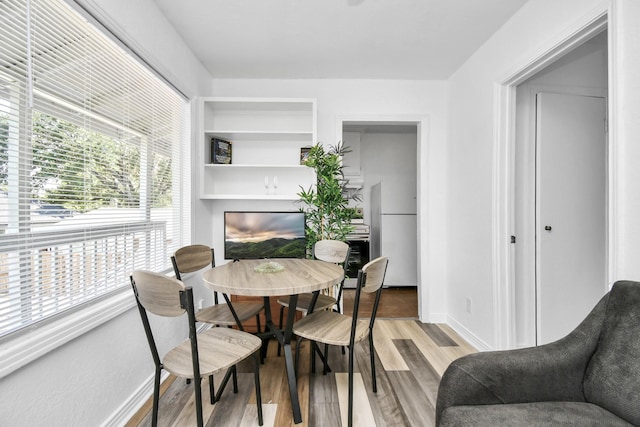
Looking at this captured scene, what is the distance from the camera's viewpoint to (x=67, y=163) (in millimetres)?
1397

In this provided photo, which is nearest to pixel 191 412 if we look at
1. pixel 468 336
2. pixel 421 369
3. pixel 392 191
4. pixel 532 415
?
pixel 421 369

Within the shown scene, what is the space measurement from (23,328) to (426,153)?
3.25 m

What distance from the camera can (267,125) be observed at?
10.4 feet

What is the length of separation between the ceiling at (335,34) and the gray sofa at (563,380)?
1.99m

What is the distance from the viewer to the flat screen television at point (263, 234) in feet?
9.81

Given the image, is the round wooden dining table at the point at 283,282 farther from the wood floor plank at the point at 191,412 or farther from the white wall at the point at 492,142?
the white wall at the point at 492,142

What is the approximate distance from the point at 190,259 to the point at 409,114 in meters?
2.56

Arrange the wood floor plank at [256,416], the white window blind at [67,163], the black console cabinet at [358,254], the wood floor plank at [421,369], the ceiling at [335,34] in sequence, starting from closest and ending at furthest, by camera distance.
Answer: the white window blind at [67,163] < the wood floor plank at [256,416] < the wood floor plank at [421,369] < the ceiling at [335,34] < the black console cabinet at [358,254]

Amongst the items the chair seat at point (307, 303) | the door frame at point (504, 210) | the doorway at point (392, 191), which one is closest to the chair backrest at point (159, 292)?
the chair seat at point (307, 303)

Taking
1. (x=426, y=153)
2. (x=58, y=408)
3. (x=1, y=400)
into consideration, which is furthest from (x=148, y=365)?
(x=426, y=153)

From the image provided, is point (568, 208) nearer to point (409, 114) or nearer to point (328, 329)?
point (409, 114)

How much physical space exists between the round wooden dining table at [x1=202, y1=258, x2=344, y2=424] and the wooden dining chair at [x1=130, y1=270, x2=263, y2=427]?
0.70ft

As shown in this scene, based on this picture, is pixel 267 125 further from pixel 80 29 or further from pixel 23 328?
pixel 23 328

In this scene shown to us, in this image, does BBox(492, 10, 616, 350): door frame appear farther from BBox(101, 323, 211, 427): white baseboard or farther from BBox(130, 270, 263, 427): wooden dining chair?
BBox(101, 323, 211, 427): white baseboard
